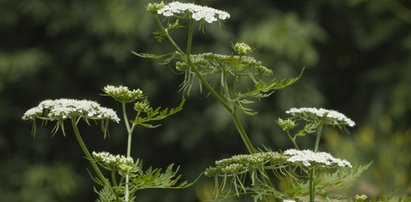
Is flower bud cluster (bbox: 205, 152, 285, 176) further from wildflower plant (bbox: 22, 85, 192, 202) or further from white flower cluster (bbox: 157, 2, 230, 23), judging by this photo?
white flower cluster (bbox: 157, 2, 230, 23)

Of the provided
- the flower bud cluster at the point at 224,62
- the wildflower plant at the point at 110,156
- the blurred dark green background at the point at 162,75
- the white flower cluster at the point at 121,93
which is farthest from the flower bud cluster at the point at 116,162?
the blurred dark green background at the point at 162,75

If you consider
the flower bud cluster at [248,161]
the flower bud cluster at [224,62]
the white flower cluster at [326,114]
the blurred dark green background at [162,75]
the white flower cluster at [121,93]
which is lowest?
the flower bud cluster at [248,161]

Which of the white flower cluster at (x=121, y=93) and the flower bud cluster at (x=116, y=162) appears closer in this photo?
the flower bud cluster at (x=116, y=162)

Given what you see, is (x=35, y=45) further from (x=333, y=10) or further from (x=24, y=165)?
(x=333, y=10)

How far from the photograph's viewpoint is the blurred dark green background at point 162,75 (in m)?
5.99

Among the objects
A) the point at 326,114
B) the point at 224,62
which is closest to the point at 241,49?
A: the point at 224,62

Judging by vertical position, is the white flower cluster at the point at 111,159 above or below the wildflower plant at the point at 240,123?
below

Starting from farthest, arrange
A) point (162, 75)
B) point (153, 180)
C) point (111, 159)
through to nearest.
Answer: point (162, 75) → point (153, 180) → point (111, 159)

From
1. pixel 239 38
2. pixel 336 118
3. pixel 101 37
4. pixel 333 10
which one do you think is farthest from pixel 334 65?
pixel 336 118

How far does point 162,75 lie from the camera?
618cm

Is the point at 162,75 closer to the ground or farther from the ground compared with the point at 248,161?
farther from the ground

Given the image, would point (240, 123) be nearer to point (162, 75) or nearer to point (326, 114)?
point (326, 114)

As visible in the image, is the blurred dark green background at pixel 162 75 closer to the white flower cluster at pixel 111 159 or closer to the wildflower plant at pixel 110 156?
the wildflower plant at pixel 110 156

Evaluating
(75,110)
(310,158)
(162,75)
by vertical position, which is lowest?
(310,158)
